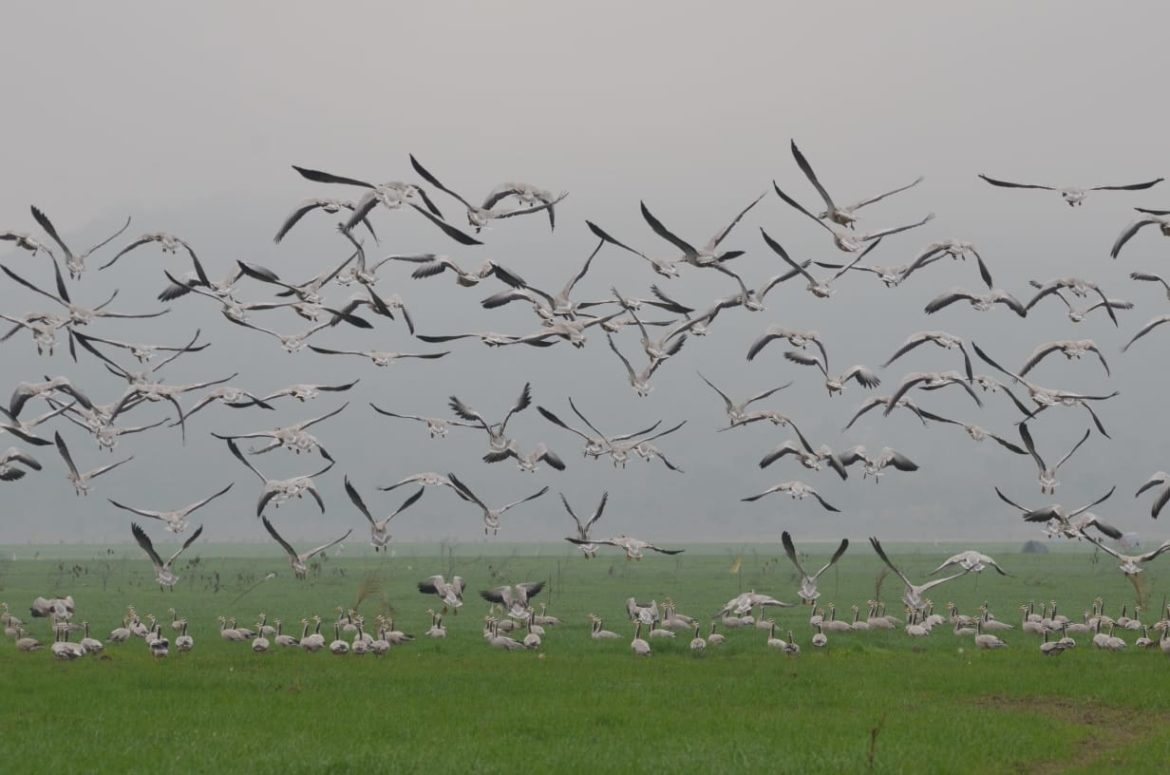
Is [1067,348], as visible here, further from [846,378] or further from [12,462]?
[12,462]

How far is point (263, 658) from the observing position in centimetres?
3116

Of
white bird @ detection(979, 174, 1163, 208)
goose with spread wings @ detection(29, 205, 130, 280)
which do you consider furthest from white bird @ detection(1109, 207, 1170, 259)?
goose with spread wings @ detection(29, 205, 130, 280)

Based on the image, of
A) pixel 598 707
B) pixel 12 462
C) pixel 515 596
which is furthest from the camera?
pixel 515 596

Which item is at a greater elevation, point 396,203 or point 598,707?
point 396,203

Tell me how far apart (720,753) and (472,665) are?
1102 cm

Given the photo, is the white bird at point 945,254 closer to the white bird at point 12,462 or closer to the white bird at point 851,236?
the white bird at point 851,236

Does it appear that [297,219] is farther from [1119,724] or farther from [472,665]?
[1119,724]

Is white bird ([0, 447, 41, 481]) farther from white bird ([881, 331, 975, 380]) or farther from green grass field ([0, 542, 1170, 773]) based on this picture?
white bird ([881, 331, 975, 380])

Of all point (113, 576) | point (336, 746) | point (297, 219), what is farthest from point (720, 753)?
point (113, 576)

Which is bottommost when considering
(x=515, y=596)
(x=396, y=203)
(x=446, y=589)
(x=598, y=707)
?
(x=598, y=707)

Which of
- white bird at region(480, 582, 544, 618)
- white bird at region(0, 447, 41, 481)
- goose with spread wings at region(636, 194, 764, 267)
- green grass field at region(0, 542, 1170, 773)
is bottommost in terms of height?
green grass field at region(0, 542, 1170, 773)

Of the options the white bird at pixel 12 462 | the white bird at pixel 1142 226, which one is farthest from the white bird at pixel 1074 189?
the white bird at pixel 12 462

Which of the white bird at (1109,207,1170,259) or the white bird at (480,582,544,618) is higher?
the white bird at (1109,207,1170,259)

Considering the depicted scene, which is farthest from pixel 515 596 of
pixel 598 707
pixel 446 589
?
pixel 598 707
